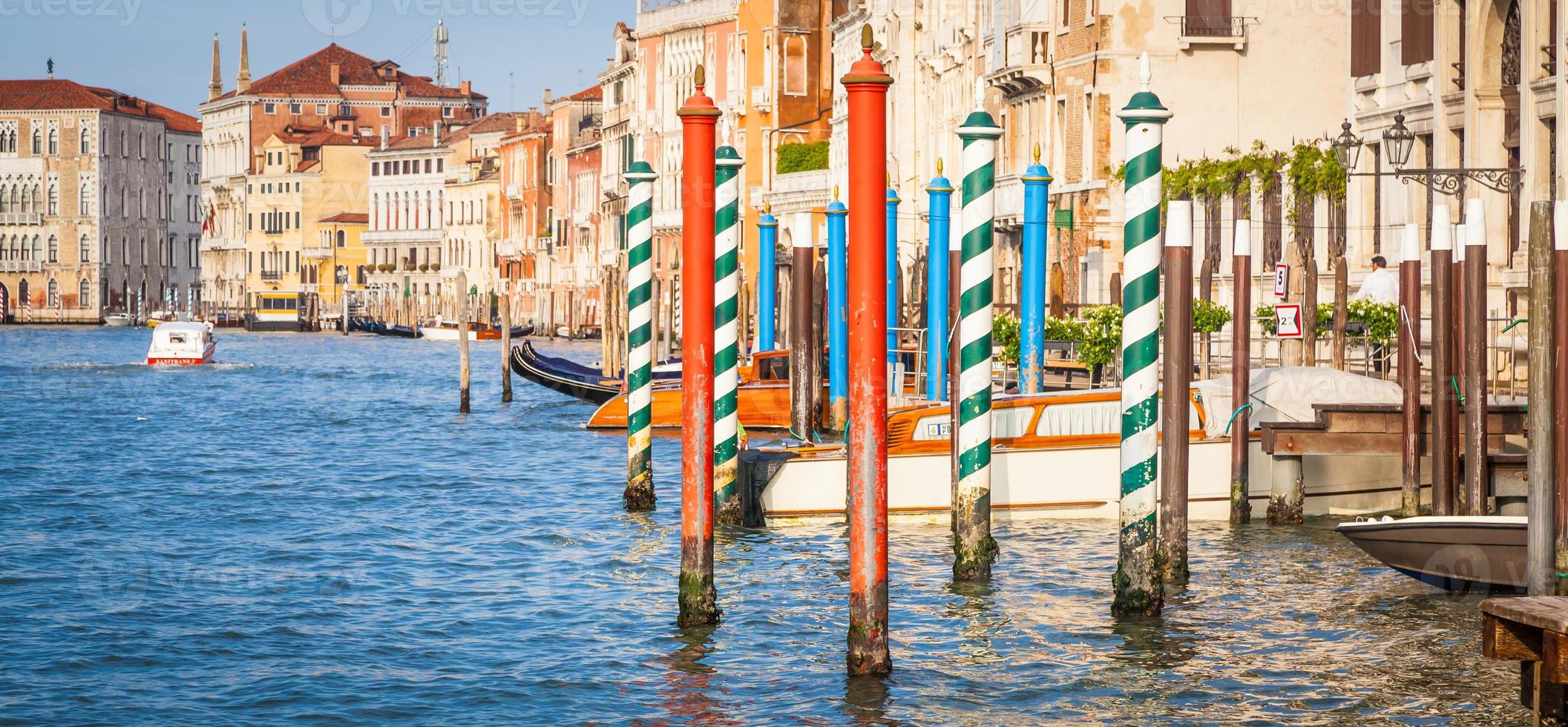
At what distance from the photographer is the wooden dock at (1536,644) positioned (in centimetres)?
731

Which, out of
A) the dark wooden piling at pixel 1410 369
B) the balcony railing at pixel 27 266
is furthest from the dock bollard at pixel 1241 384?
the balcony railing at pixel 27 266

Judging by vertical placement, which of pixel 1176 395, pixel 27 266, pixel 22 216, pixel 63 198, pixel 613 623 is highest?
pixel 63 198

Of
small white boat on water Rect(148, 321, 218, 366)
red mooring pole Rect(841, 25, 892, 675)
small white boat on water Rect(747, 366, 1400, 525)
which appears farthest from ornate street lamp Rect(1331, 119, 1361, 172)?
small white boat on water Rect(148, 321, 218, 366)

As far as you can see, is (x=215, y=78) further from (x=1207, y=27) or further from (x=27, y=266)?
(x=1207, y=27)

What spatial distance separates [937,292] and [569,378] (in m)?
14.1

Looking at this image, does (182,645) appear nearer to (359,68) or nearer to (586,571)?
(586,571)

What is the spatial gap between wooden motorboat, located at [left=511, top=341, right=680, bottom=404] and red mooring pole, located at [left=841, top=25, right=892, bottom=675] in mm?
21537

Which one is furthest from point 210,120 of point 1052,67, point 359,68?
point 1052,67

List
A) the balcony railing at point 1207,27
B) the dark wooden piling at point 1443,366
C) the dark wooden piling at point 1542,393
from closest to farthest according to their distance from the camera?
1. the dark wooden piling at point 1542,393
2. the dark wooden piling at point 1443,366
3. the balcony railing at point 1207,27

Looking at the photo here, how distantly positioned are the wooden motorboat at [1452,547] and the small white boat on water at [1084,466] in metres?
3.25

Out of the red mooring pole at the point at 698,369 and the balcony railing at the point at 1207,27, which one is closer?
the red mooring pole at the point at 698,369

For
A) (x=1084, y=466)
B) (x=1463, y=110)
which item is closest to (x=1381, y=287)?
(x=1463, y=110)

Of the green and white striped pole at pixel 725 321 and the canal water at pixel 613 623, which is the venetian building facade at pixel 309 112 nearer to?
the canal water at pixel 613 623

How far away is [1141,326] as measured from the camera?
1041 cm
